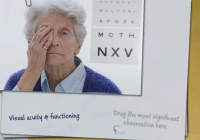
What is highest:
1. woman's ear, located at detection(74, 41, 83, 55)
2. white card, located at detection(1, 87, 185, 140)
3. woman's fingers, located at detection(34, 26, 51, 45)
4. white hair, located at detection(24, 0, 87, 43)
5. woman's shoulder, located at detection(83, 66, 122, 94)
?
white hair, located at detection(24, 0, 87, 43)

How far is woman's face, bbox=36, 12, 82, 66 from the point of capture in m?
1.01

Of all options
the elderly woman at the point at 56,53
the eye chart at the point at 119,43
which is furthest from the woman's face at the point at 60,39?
the eye chart at the point at 119,43

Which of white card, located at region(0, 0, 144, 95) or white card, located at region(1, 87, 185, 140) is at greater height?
white card, located at region(0, 0, 144, 95)

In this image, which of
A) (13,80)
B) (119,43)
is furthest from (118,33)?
(13,80)

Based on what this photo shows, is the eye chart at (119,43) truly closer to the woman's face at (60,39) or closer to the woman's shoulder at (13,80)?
the woman's face at (60,39)

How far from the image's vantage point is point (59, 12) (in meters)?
1.01

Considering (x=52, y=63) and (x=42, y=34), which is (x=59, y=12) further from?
(x=52, y=63)

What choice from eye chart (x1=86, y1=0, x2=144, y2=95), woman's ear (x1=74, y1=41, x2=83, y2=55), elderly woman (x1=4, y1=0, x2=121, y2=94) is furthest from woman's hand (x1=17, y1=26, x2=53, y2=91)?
eye chart (x1=86, y1=0, x2=144, y2=95)

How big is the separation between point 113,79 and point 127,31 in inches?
10.7

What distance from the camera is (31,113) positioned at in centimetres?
105

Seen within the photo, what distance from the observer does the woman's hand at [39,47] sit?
1009 mm

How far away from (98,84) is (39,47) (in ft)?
1.23

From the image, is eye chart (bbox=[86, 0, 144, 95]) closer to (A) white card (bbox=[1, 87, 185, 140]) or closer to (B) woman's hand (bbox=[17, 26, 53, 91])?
(A) white card (bbox=[1, 87, 185, 140])

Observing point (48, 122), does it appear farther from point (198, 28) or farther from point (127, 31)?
point (198, 28)
